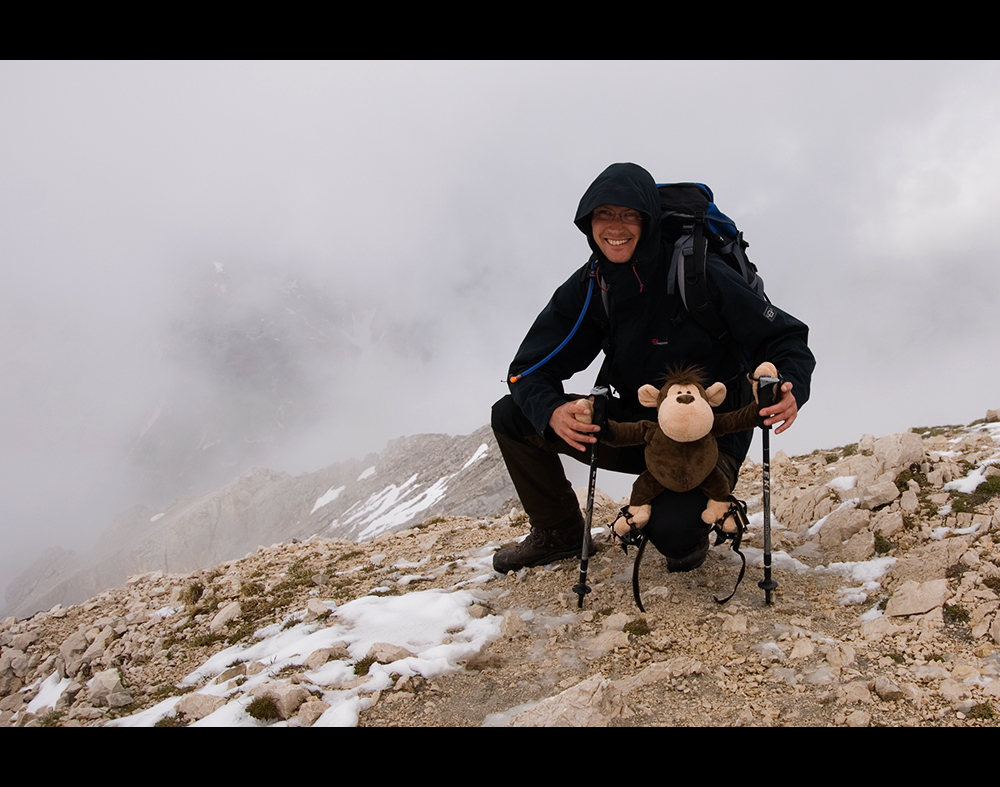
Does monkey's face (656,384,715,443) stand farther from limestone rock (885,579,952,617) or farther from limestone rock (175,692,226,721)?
limestone rock (175,692,226,721)

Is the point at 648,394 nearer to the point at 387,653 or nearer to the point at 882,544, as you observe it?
Answer: the point at 387,653

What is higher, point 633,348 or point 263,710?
point 633,348

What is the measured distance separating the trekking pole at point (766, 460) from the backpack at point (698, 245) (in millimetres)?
702

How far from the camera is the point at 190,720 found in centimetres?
390

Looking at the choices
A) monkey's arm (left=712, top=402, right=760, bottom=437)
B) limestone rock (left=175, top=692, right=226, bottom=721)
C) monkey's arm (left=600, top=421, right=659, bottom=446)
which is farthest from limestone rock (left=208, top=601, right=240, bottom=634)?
monkey's arm (left=712, top=402, right=760, bottom=437)

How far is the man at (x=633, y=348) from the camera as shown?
4.73 m

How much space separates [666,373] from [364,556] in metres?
4.98

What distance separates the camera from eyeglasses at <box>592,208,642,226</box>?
4914 millimetres

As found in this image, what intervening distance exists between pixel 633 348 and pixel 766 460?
149cm

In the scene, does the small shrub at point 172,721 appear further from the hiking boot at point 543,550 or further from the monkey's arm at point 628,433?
the monkey's arm at point 628,433

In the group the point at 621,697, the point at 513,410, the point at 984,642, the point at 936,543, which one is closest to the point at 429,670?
the point at 621,697

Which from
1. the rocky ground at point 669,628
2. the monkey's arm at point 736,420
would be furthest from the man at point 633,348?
the rocky ground at point 669,628

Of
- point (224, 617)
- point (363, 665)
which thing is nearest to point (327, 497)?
point (224, 617)

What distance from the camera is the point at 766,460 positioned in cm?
489
